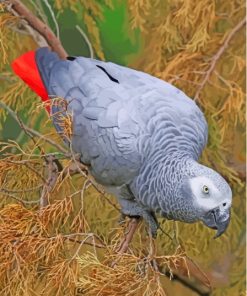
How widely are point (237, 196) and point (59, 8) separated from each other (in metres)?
0.70

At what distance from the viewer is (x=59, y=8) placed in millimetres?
1694

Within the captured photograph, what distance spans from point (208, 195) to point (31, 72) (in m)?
0.49

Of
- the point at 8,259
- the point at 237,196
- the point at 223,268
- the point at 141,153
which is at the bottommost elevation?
the point at 223,268

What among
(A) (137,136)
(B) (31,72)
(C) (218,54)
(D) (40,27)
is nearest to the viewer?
(A) (137,136)

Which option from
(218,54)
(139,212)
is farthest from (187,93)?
(139,212)

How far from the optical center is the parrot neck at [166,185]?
109 centimetres

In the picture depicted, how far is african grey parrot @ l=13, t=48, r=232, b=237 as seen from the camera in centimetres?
111

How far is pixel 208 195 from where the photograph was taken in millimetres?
1051

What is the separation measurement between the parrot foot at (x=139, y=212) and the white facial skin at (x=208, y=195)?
0.19 m

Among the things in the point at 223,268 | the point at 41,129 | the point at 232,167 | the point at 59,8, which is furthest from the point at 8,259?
the point at 223,268

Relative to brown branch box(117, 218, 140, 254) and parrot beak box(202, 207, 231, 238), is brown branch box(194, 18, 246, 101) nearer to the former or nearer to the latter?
brown branch box(117, 218, 140, 254)

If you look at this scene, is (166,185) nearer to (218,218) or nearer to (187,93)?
(218,218)

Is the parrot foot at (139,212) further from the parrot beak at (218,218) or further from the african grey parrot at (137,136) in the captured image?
the parrot beak at (218,218)

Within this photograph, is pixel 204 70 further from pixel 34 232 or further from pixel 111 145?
pixel 34 232
